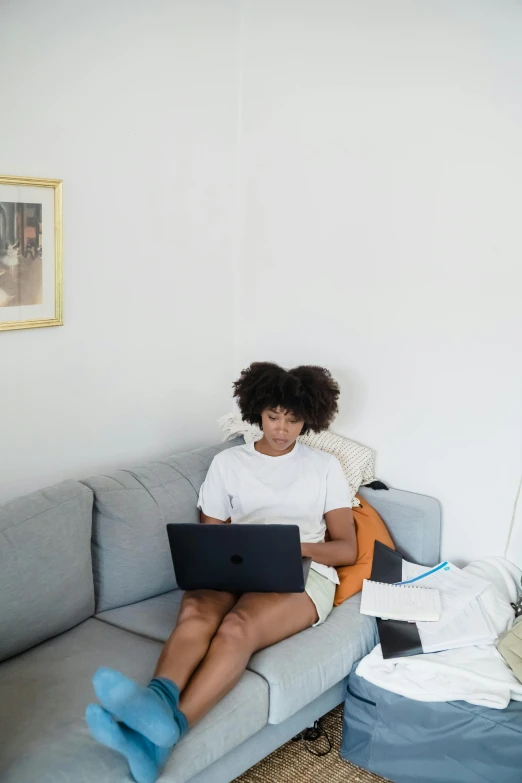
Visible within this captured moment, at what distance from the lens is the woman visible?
5.79ft

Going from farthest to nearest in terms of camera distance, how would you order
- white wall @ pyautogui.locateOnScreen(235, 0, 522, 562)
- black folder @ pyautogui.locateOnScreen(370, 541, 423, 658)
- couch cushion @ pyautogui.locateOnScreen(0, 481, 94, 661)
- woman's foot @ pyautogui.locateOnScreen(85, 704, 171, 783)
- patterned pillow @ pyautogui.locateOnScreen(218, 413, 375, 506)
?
patterned pillow @ pyautogui.locateOnScreen(218, 413, 375, 506), white wall @ pyautogui.locateOnScreen(235, 0, 522, 562), black folder @ pyautogui.locateOnScreen(370, 541, 423, 658), couch cushion @ pyautogui.locateOnScreen(0, 481, 94, 661), woman's foot @ pyautogui.locateOnScreen(85, 704, 171, 783)

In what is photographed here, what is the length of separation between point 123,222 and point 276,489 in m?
1.10

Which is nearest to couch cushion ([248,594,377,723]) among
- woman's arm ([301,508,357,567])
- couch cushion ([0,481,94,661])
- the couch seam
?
woman's arm ([301,508,357,567])

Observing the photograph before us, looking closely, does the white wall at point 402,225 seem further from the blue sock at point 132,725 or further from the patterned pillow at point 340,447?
the blue sock at point 132,725

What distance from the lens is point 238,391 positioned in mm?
2703

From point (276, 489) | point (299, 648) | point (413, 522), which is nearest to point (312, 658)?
point (299, 648)

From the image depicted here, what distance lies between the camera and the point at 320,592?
2.43 meters

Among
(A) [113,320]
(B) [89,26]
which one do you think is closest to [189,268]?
(A) [113,320]

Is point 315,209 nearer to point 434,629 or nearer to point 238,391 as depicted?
point 238,391

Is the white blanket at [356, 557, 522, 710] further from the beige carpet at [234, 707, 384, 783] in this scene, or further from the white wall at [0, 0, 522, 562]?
the white wall at [0, 0, 522, 562]

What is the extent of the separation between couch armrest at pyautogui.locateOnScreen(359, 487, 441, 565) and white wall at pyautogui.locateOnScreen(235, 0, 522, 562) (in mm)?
81

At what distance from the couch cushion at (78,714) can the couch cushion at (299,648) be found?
0.16 feet

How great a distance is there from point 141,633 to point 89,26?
1936 millimetres

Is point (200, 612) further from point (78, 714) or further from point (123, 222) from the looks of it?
point (123, 222)
